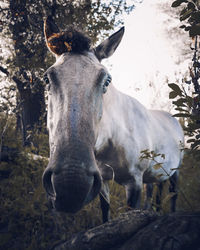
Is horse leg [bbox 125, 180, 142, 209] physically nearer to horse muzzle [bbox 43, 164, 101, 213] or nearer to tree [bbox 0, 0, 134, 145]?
horse muzzle [bbox 43, 164, 101, 213]

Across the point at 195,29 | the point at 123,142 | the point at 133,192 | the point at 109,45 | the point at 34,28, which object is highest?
the point at 34,28

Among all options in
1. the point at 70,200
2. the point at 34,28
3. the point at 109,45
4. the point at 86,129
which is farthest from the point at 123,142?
the point at 34,28

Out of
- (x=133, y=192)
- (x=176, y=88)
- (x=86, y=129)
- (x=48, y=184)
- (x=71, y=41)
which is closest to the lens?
(x=176, y=88)

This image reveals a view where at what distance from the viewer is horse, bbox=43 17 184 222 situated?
5.32 feet

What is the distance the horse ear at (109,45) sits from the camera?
3.04m

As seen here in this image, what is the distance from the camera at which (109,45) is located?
10.2 feet

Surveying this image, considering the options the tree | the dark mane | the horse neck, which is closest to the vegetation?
the tree

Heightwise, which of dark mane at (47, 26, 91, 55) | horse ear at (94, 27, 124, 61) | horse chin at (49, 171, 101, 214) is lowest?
horse chin at (49, 171, 101, 214)

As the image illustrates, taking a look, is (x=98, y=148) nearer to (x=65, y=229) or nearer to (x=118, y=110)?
(x=118, y=110)

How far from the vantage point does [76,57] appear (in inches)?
93.7

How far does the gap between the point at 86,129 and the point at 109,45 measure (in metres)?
1.70

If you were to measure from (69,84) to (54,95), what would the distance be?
0.22m

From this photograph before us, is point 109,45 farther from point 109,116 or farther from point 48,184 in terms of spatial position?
point 48,184

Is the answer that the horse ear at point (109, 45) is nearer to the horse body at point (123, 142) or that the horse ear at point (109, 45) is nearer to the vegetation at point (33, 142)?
the horse body at point (123, 142)
